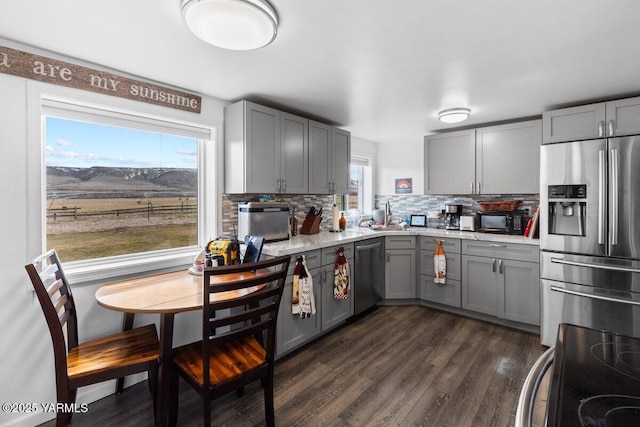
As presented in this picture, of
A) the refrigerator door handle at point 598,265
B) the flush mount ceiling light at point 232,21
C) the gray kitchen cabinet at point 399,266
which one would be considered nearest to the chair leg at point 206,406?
the flush mount ceiling light at point 232,21

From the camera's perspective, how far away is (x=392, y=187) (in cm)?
471

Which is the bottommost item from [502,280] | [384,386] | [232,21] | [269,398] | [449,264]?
[384,386]

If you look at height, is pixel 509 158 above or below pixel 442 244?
above

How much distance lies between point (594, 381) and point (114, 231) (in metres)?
2.78

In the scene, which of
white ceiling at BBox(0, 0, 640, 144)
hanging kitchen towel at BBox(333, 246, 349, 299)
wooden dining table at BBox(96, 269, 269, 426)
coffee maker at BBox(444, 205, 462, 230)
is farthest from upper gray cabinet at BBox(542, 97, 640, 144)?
wooden dining table at BBox(96, 269, 269, 426)

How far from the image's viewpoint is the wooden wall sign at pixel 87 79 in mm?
1772

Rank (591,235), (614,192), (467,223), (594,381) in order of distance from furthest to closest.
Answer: (467,223)
(591,235)
(614,192)
(594,381)

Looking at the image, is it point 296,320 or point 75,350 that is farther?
point 296,320

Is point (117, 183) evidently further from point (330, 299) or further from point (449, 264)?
point (449, 264)

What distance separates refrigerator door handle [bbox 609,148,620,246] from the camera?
2.50m

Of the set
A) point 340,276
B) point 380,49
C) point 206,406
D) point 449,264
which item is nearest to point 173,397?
point 206,406

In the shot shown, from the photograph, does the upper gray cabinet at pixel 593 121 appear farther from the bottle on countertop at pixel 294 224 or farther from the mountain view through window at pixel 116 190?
the mountain view through window at pixel 116 190

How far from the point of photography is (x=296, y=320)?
2600mm

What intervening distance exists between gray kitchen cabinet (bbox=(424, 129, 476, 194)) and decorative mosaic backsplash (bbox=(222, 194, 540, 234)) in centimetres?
32
